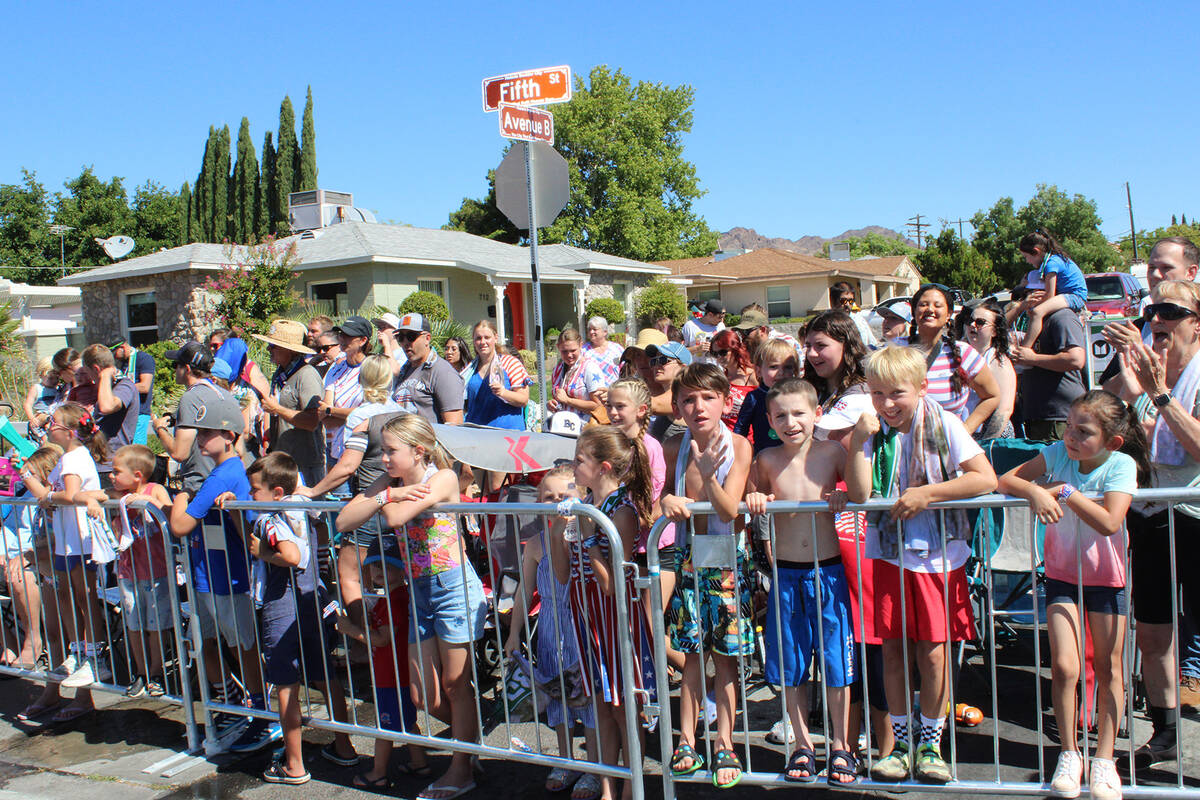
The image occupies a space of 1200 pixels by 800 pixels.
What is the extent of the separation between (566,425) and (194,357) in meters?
3.00

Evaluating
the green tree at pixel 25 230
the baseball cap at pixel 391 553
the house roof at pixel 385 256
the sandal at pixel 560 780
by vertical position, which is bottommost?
the sandal at pixel 560 780

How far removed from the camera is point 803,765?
3.44 meters

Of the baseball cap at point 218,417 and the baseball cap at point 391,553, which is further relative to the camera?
the baseball cap at point 218,417

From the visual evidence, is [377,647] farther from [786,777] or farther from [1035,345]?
[1035,345]

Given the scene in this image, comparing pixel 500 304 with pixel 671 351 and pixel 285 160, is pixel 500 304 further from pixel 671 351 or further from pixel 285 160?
pixel 285 160

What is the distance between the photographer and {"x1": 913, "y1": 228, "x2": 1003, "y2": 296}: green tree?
140ft

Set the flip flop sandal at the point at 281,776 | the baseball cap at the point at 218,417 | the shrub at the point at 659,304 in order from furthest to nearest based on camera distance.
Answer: the shrub at the point at 659,304 → the baseball cap at the point at 218,417 → the flip flop sandal at the point at 281,776

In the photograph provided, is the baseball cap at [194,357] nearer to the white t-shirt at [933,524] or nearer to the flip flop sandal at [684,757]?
the flip flop sandal at [684,757]

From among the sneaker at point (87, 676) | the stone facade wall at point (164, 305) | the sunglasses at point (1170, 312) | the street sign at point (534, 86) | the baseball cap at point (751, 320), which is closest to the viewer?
the sunglasses at point (1170, 312)

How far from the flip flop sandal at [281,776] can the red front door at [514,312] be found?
85.1ft

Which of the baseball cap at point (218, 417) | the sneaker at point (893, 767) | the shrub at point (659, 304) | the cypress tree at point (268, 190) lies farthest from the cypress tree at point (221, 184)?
the sneaker at point (893, 767)

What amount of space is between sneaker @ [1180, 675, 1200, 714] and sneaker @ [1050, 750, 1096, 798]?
1120 mm

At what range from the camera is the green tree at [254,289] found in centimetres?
2050

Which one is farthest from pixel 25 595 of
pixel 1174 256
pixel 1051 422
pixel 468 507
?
pixel 1174 256
